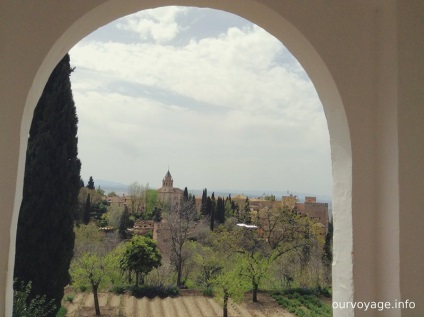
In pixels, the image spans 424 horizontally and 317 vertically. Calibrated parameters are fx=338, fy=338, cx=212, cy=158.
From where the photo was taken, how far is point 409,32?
3.16ft

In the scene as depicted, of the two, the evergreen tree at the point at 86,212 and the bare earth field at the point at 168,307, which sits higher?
the evergreen tree at the point at 86,212

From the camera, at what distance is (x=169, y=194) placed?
10.1 m

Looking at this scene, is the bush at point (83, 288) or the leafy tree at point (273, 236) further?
the leafy tree at point (273, 236)

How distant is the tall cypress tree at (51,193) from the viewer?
5582mm

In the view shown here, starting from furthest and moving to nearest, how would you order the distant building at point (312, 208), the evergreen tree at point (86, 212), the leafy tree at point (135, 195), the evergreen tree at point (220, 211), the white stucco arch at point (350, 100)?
the evergreen tree at point (220, 211) < the leafy tree at point (135, 195) < the distant building at point (312, 208) < the evergreen tree at point (86, 212) < the white stucco arch at point (350, 100)

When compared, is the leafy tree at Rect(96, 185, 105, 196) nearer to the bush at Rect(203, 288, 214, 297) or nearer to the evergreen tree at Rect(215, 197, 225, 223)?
the evergreen tree at Rect(215, 197, 225, 223)

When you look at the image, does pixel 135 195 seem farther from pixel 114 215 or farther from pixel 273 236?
pixel 273 236

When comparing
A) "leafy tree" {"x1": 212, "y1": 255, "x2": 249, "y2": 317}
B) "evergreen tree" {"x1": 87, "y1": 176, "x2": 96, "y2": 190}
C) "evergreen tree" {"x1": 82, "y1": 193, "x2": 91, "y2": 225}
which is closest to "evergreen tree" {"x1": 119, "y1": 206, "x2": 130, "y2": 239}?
"evergreen tree" {"x1": 82, "y1": 193, "x2": 91, "y2": 225}

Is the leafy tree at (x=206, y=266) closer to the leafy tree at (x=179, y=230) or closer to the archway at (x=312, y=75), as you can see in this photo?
the leafy tree at (x=179, y=230)

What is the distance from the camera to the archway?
0.94 m

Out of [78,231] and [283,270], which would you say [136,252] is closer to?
[78,231]

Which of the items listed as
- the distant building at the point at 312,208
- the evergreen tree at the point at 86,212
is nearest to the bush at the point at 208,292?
the distant building at the point at 312,208

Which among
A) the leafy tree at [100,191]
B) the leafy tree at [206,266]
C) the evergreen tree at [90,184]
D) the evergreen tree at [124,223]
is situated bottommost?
the leafy tree at [206,266]

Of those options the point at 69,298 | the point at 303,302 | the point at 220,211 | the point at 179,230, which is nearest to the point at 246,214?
the point at 220,211
